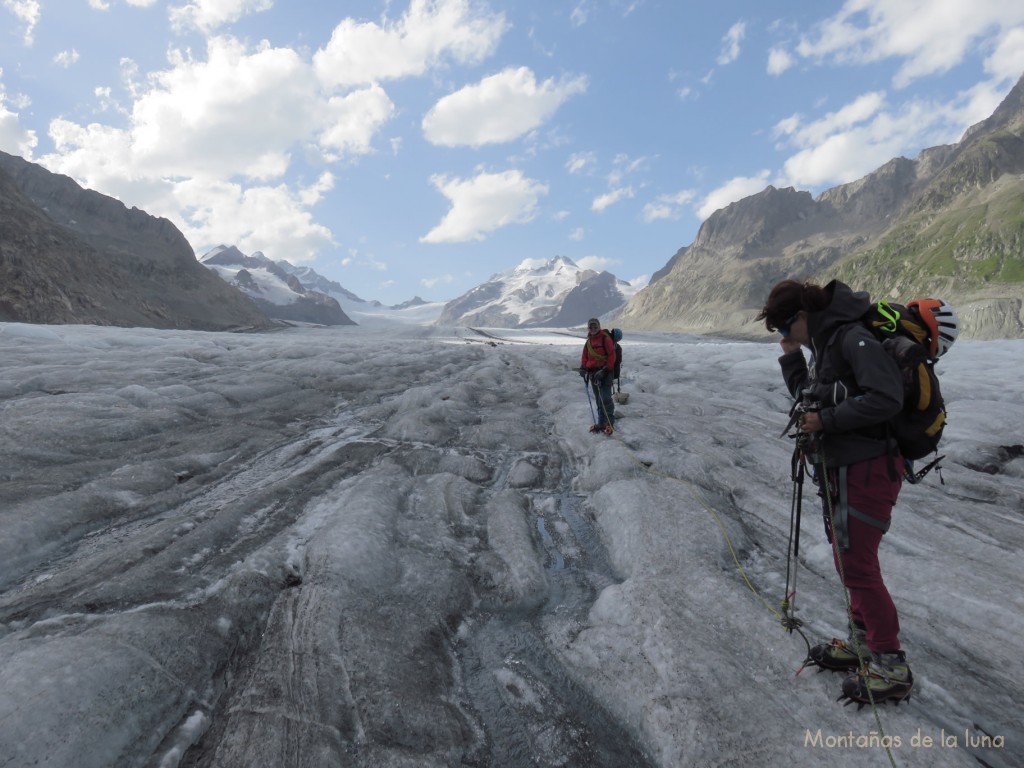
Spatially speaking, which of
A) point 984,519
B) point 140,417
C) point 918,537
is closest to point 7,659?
point 140,417

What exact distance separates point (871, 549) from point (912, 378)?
5.28 ft

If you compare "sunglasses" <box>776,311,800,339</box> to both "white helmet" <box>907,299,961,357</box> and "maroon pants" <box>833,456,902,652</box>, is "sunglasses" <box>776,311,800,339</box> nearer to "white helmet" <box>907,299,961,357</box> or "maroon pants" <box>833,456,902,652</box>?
"white helmet" <box>907,299,961,357</box>

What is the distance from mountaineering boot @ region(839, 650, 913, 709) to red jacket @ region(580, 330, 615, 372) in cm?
1073

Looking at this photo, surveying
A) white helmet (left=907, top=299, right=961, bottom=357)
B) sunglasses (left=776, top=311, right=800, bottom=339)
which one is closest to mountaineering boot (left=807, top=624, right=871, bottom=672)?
white helmet (left=907, top=299, right=961, bottom=357)

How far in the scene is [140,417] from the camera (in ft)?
46.3

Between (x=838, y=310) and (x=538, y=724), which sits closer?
(x=838, y=310)

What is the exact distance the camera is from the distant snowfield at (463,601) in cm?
483

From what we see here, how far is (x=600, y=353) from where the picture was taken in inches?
601

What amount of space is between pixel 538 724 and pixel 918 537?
718cm

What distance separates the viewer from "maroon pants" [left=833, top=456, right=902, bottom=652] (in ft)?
A: 15.6

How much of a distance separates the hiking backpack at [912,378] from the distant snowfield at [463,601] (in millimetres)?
2582

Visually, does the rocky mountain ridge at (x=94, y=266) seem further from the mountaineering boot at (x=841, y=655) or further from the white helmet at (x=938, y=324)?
the white helmet at (x=938, y=324)

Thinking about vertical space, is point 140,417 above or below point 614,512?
above

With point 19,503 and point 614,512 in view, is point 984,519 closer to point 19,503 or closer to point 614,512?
point 614,512
